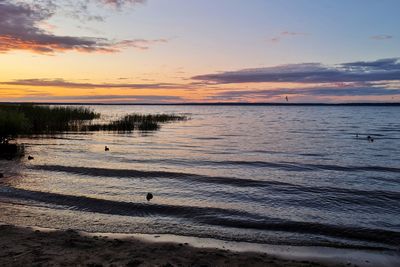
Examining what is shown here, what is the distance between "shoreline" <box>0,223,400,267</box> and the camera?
25.0ft

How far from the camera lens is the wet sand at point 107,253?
7.51m

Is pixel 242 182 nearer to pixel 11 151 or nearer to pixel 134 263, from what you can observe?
pixel 134 263

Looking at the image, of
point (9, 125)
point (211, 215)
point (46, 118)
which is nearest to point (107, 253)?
point (211, 215)

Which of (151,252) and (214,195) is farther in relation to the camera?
(214,195)

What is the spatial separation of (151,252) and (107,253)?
0.92 metres

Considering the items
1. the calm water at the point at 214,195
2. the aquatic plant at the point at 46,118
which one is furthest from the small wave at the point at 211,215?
the aquatic plant at the point at 46,118

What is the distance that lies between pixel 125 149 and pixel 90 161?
20.0ft

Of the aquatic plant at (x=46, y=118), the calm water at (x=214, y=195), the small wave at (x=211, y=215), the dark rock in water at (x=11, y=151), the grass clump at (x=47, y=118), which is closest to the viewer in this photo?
the small wave at (x=211, y=215)

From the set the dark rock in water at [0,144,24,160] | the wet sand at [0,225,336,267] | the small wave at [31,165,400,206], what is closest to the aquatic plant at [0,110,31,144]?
the dark rock in water at [0,144,24,160]

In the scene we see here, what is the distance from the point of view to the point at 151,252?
8.28 metres

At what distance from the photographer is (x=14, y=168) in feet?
63.6

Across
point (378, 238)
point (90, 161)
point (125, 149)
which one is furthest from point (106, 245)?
point (125, 149)

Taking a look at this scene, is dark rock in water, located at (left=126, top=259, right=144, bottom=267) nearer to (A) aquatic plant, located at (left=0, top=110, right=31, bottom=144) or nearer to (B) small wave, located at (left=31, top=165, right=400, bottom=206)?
(B) small wave, located at (left=31, top=165, right=400, bottom=206)

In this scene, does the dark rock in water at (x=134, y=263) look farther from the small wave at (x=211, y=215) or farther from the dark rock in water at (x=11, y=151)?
the dark rock in water at (x=11, y=151)
